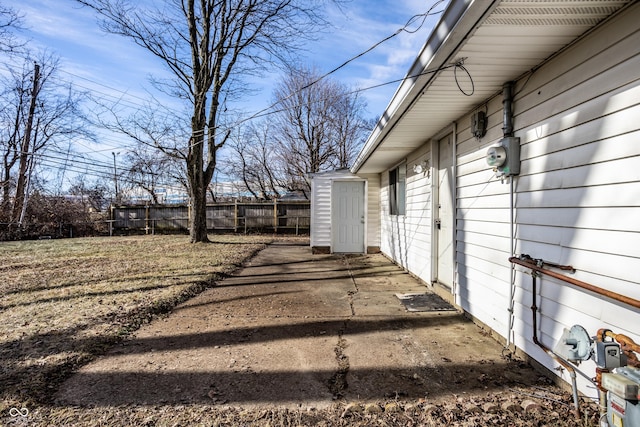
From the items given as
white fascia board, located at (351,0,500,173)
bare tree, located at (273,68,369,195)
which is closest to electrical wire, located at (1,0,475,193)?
white fascia board, located at (351,0,500,173)

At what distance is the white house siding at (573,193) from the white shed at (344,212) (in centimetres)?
597

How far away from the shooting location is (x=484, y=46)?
7.78 feet

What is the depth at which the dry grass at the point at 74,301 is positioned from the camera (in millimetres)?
2588

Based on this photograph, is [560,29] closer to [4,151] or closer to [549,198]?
[549,198]

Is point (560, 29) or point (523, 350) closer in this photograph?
point (560, 29)

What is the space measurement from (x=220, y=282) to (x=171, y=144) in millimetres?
7061

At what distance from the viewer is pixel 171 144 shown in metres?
11.2

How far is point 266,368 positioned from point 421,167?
14.0 feet

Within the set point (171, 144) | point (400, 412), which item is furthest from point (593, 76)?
point (171, 144)

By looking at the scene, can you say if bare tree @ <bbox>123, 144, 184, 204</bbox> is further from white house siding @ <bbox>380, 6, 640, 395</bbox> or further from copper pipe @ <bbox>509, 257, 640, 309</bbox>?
copper pipe @ <bbox>509, 257, 640, 309</bbox>

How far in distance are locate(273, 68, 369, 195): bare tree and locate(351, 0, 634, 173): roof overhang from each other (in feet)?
52.7

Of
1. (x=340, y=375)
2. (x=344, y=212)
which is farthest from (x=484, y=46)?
(x=344, y=212)

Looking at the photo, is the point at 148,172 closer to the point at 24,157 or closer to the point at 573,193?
the point at 24,157

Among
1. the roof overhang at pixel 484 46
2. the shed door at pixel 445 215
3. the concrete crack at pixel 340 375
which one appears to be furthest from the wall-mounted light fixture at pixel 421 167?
the concrete crack at pixel 340 375
